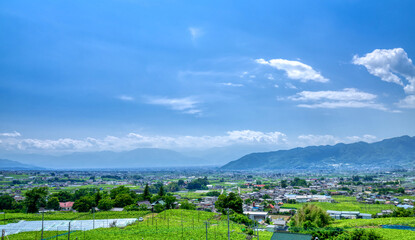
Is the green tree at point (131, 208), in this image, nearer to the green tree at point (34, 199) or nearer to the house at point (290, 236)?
the green tree at point (34, 199)

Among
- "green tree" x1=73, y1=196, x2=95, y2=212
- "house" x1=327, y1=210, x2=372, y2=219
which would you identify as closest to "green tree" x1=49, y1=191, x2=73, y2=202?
"green tree" x1=73, y1=196, x2=95, y2=212

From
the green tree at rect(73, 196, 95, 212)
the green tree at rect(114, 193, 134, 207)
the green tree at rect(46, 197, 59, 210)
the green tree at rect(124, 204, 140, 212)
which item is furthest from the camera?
the green tree at rect(46, 197, 59, 210)

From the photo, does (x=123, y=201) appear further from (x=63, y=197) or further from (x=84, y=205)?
(x=63, y=197)

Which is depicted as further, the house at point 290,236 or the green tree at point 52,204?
the green tree at point 52,204

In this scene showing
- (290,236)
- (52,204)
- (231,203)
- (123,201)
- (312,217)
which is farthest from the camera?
(52,204)

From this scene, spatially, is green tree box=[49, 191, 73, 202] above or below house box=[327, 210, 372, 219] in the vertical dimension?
above

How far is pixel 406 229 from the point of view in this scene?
65.7 ft

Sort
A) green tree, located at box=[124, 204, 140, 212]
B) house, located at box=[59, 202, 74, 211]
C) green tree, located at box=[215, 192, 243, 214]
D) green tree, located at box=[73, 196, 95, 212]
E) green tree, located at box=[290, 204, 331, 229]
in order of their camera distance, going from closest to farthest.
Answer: green tree, located at box=[290, 204, 331, 229] → green tree, located at box=[215, 192, 243, 214] → green tree, located at box=[124, 204, 140, 212] → green tree, located at box=[73, 196, 95, 212] → house, located at box=[59, 202, 74, 211]

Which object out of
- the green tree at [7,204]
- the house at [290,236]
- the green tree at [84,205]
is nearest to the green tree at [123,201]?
the green tree at [84,205]

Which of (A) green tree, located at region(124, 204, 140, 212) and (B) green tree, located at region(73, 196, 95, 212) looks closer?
(A) green tree, located at region(124, 204, 140, 212)

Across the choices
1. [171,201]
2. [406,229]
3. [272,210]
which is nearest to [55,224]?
[171,201]

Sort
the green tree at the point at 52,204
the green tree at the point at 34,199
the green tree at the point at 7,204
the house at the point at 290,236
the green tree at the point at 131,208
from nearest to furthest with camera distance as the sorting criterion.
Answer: the house at the point at 290,236 → the green tree at the point at 131,208 → the green tree at the point at 34,199 → the green tree at the point at 7,204 → the green tree at the point at 52,204

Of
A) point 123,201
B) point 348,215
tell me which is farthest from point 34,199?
point 348,215

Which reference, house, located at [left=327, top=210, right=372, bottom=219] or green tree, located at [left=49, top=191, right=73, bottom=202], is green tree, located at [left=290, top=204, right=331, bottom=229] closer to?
house, located at [left=327, top=210, right=372, bottom=219]
